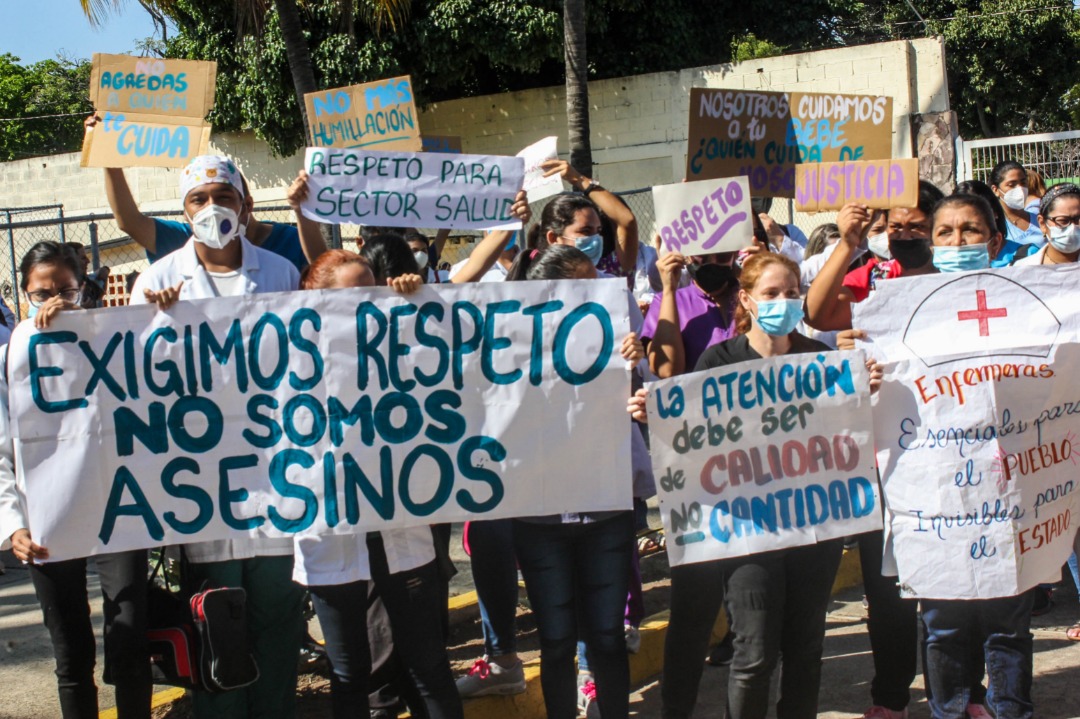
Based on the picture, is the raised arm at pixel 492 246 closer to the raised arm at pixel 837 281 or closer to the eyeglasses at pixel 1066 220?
the raised arm at pixel 837 281

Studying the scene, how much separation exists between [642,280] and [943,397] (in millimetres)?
2274

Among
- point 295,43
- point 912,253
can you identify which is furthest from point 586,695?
point 295,43

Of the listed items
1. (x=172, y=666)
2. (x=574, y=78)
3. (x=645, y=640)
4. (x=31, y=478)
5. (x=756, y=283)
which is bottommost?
(x=645, y=640)

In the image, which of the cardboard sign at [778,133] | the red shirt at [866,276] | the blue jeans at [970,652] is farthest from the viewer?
the cardboard sign at [778,133]

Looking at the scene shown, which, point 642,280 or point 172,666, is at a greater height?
point 642,280

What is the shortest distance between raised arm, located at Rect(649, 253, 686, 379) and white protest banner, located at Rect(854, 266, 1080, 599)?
0.64 meters

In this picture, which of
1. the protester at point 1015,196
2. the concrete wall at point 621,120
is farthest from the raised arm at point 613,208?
the concrete wall at point 621,120

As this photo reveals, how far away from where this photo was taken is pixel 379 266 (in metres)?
4.45

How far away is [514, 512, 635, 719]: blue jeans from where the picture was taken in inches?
157

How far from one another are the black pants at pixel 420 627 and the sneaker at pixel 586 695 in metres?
0.84

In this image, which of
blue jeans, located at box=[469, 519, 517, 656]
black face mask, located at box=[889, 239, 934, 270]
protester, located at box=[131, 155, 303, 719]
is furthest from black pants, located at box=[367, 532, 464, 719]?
black face mask, located at box=[889, 239, 934, 270]

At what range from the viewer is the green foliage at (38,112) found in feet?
133

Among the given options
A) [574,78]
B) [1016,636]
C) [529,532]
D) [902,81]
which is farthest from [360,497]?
[902,81]

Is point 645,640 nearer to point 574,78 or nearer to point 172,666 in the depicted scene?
point 172,666
